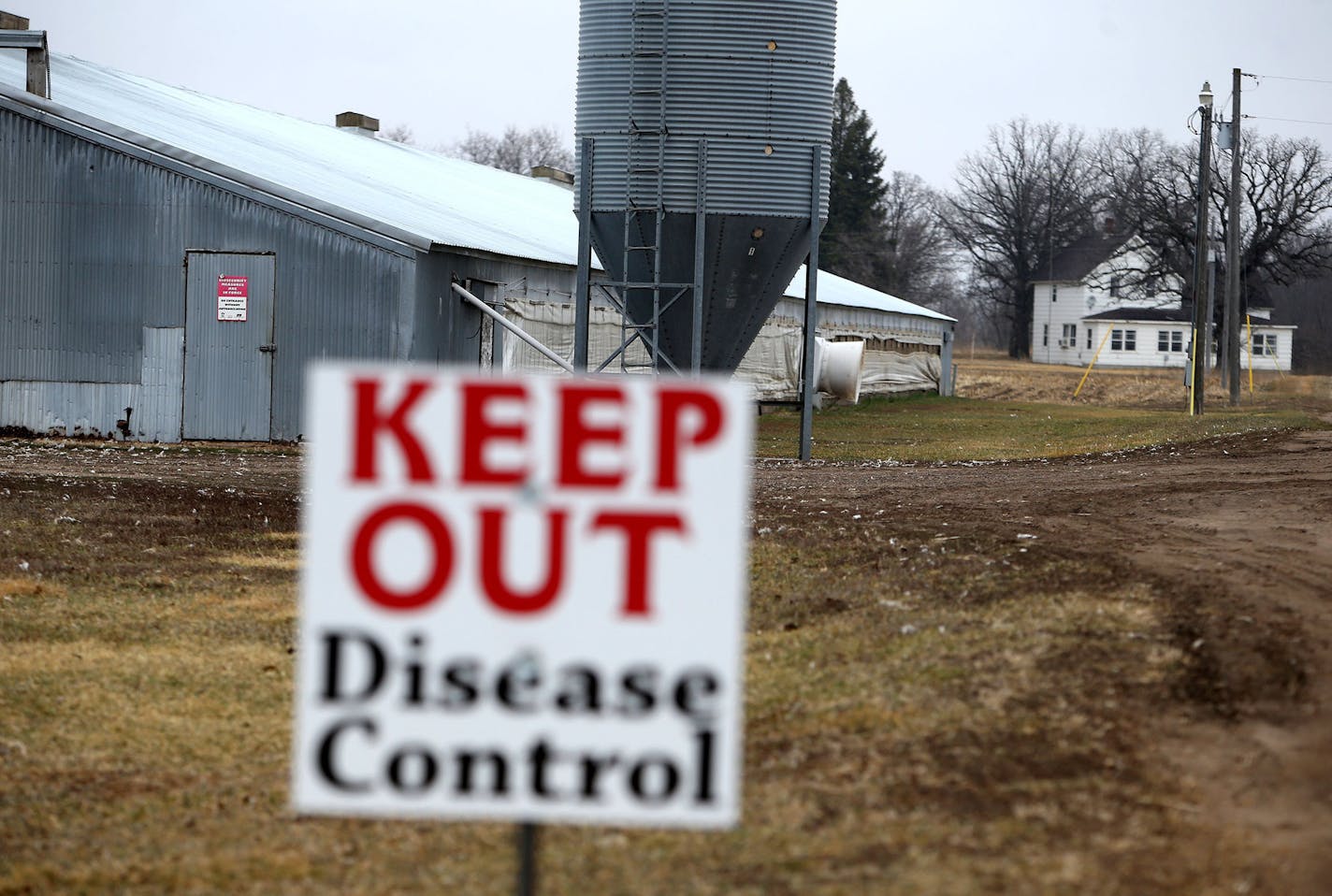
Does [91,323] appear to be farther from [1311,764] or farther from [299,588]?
[1311,764]

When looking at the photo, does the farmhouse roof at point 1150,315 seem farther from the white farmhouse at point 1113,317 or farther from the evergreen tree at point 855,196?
the evergreen tree at point 855,196

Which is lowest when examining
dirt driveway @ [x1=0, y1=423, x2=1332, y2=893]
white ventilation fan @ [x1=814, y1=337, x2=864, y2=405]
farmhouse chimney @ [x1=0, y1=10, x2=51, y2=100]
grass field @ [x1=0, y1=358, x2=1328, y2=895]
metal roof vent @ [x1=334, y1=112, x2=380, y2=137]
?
grass field @ [x1=0, y1=358, x2=1328, y2=895]

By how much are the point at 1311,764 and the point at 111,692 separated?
548 centimetres

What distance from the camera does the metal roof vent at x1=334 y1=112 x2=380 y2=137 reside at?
37500 millimetres

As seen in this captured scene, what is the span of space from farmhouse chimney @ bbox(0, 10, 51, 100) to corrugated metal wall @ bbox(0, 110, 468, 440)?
1.04 metres

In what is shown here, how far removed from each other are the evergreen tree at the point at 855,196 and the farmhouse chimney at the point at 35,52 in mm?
53934

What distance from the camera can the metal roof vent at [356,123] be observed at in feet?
123

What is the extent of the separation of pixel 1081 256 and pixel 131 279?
225 ft

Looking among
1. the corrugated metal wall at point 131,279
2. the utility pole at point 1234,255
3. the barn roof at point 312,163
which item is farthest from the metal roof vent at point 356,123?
the utility pole at point 1234,255

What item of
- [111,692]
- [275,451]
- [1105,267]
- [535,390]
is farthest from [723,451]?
[1105,267]

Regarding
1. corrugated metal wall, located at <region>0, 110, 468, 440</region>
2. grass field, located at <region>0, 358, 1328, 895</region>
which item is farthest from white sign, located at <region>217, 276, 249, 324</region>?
grass field, located at <region>0, 358, 1328, 895</region>

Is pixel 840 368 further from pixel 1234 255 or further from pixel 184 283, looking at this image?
pixel 184 283

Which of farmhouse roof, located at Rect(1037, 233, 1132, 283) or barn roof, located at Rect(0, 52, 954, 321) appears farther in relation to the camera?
farmhouse roof, located at Rect(1037, 233, 1132, 283)

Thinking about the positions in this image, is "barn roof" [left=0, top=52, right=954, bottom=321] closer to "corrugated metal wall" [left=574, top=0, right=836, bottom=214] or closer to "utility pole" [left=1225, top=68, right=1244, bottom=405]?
"corrugated metal wall" [left=574, top=0, right=836, bottom=214]
